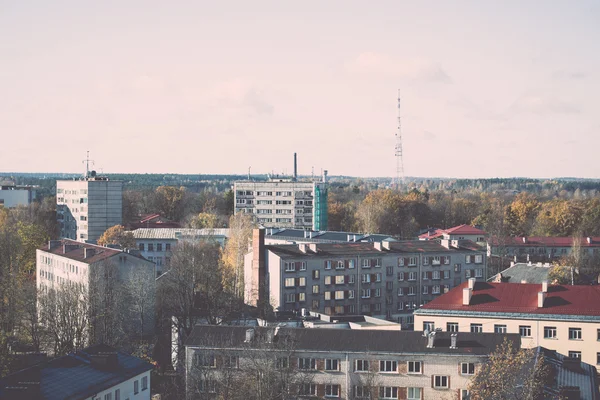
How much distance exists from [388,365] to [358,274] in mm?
29854

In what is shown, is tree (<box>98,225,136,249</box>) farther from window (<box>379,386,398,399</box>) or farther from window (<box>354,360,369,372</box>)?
window (<box>379,386,398,399</box>)

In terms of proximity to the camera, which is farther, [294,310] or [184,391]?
[294,310]

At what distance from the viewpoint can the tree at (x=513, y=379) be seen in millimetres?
34812

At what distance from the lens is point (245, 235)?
311ft

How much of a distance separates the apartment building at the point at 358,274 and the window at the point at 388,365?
24.8 metres

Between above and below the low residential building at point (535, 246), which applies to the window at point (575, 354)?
below

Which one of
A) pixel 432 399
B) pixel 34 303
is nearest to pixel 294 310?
pixel 34 303

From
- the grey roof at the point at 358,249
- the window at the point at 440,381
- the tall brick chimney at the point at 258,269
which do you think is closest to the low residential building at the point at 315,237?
the grey roof at the point at 358,249

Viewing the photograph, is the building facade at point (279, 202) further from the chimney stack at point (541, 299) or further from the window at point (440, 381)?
the window at point (440, 381)

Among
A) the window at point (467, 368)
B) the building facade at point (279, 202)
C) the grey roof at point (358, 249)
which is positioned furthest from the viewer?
the building facade at point (279, 202)

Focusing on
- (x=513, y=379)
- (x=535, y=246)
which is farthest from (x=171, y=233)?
(x=513, y=379)

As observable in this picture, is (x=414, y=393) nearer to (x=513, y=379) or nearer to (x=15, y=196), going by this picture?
(x=513, y=379)

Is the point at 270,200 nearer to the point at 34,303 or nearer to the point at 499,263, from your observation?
the point at 499,263

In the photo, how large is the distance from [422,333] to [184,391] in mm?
14588
